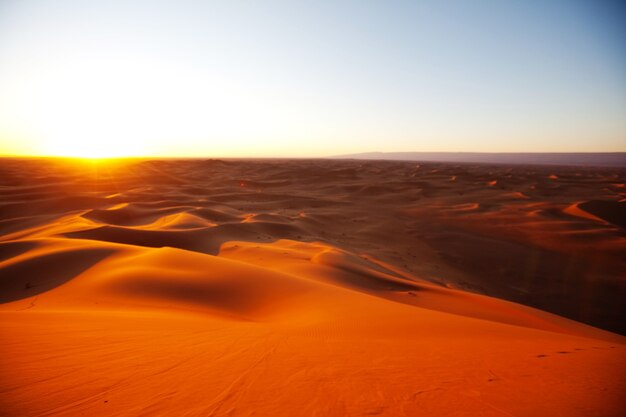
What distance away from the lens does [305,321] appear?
3643mm

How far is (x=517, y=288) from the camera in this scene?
25.5 ft

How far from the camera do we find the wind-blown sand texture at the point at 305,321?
195cm

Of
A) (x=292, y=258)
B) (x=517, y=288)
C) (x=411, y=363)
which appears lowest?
(x=517, y=288)

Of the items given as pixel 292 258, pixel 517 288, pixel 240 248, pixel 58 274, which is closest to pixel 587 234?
pixel 517 288

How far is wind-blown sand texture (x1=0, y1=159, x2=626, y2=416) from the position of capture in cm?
195

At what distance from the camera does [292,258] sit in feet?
24.9

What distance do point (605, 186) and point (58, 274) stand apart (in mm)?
34972

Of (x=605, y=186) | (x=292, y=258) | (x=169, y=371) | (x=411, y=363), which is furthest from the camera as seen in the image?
(x=605, y=186)

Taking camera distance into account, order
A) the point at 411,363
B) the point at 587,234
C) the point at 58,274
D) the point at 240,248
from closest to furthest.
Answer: the point at 411,363, the point at 58,274, the point at 240,248, the point at 587,234

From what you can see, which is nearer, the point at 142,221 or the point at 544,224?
the point at 142,221

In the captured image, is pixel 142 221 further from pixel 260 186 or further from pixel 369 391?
pixel 260 186

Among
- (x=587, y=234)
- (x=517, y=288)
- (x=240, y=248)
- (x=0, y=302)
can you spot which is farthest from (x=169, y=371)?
(x=587, y=234)

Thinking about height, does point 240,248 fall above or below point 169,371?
below

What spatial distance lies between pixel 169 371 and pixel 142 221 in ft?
36.2
